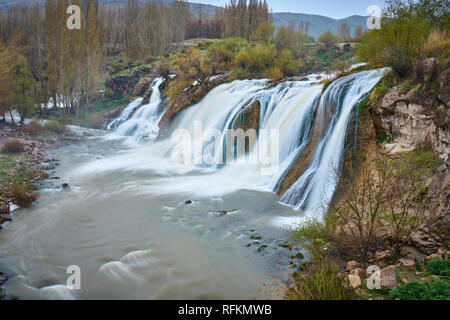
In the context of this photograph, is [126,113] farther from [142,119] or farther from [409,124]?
[409,124]

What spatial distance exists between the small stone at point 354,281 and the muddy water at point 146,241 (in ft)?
4.09

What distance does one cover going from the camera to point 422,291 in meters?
4.49

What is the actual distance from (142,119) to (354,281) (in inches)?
909

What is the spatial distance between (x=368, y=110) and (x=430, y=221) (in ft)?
12.9

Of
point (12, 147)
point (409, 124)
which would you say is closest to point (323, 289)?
point (409, 124)

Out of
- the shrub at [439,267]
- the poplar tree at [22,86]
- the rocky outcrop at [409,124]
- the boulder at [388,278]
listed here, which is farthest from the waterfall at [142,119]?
the shrub at [439,267]

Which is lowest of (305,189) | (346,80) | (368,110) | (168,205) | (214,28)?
(168,205)

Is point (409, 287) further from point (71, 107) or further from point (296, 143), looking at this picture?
point (71, 107)

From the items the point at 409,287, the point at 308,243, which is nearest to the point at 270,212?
the point at 308,243

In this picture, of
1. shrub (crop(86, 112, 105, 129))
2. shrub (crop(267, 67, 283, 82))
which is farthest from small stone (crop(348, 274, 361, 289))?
shrub (crop(86, 112, 105, 129))

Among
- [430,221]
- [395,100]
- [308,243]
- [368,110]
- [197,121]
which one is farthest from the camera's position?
[197,121]

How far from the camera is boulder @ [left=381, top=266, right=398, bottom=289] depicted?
4.93 meters

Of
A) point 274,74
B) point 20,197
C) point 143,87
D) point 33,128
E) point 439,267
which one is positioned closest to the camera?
point 439,267
